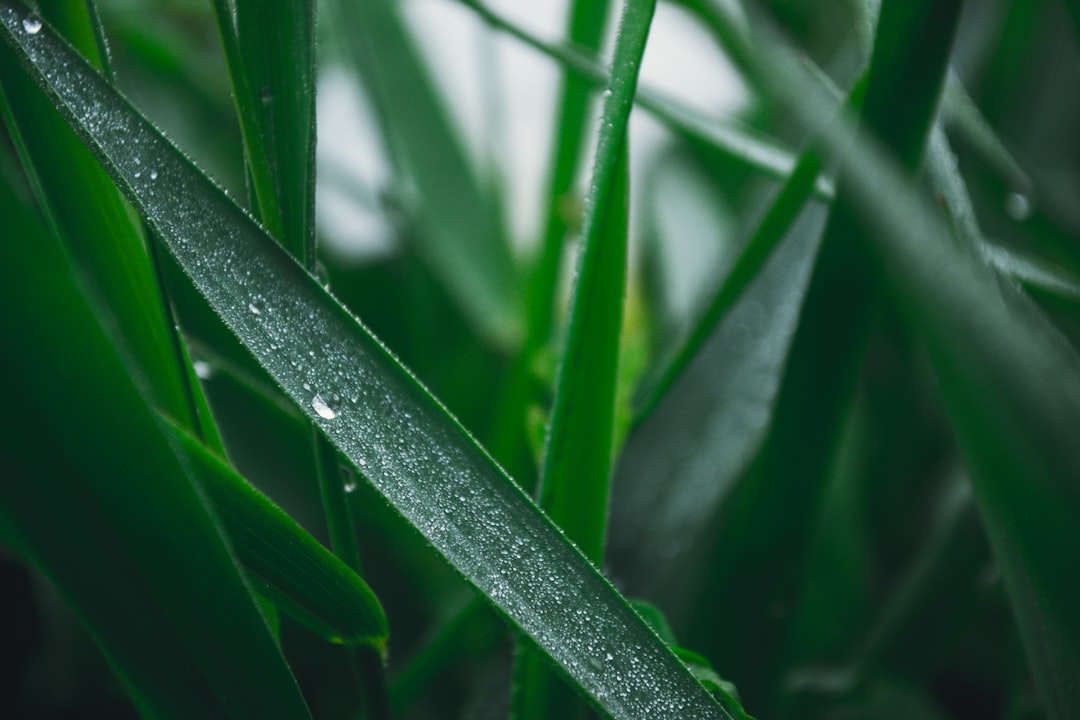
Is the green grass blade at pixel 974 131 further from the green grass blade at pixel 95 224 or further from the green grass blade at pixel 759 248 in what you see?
the green grass blade at pixel 95 224

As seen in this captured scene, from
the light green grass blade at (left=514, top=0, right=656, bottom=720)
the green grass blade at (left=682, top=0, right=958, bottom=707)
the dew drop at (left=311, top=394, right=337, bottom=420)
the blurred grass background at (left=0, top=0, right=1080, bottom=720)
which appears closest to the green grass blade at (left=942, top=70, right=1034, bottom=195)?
the blurred grass background at (left=0, top=0, right=1080, bottom=720)

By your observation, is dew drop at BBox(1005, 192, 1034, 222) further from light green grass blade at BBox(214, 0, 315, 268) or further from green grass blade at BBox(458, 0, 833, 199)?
light green grass blade at BBox(214, 0, 315, 268)

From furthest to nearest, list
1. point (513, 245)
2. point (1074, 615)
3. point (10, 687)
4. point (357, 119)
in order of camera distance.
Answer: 1. point (357, 119)
2. point (513, 245)
3. point (10, 687)
4. point (1074, 615)

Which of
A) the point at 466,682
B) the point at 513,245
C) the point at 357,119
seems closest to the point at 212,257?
the point at 466,682

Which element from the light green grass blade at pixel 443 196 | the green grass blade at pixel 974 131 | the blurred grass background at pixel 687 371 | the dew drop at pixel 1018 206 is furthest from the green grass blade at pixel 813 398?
the light green grass blade at pixel 443 196

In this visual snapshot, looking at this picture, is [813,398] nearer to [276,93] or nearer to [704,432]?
[704,432]

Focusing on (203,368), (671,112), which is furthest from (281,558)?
(671,112)

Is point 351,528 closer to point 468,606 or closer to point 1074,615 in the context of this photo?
point 468,606
